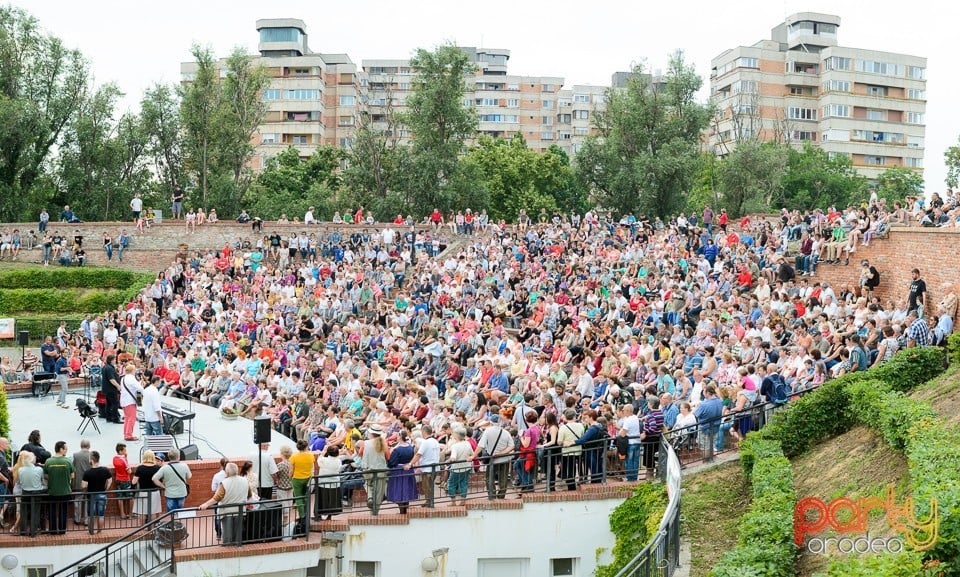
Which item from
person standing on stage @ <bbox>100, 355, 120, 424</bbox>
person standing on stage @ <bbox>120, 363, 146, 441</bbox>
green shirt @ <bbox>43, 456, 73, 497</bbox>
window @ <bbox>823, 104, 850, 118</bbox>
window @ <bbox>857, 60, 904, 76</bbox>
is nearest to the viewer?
green shirt @ <bbox>43, 456, 73, 497</bbox>

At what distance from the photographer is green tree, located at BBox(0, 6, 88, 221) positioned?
1955 inches

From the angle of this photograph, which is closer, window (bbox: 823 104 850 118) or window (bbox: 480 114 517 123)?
window (bbox: 823 104 850 118)

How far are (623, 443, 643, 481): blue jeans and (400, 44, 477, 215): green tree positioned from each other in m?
31.7

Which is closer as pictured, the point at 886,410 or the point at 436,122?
the point at 886,410

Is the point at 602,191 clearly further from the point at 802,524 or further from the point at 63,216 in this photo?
the point at 802,524

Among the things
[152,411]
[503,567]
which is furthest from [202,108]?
[503,567]

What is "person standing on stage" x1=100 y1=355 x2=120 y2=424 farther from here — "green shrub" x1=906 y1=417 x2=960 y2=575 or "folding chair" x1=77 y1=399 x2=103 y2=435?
"green shrub" x1=906 y1=417 x2=960 y2=575

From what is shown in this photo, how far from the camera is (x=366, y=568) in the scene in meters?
15.8

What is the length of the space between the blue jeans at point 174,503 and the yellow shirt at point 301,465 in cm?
172

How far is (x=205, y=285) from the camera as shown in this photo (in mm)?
34031

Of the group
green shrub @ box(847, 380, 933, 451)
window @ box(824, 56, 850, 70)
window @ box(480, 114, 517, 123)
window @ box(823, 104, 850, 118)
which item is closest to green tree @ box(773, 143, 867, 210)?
window @ box(823, 104, 850, 118)

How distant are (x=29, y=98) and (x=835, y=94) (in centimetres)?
6075

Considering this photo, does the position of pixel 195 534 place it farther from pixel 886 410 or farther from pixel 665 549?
pixel 886 410

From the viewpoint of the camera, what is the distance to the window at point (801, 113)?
8469cm
